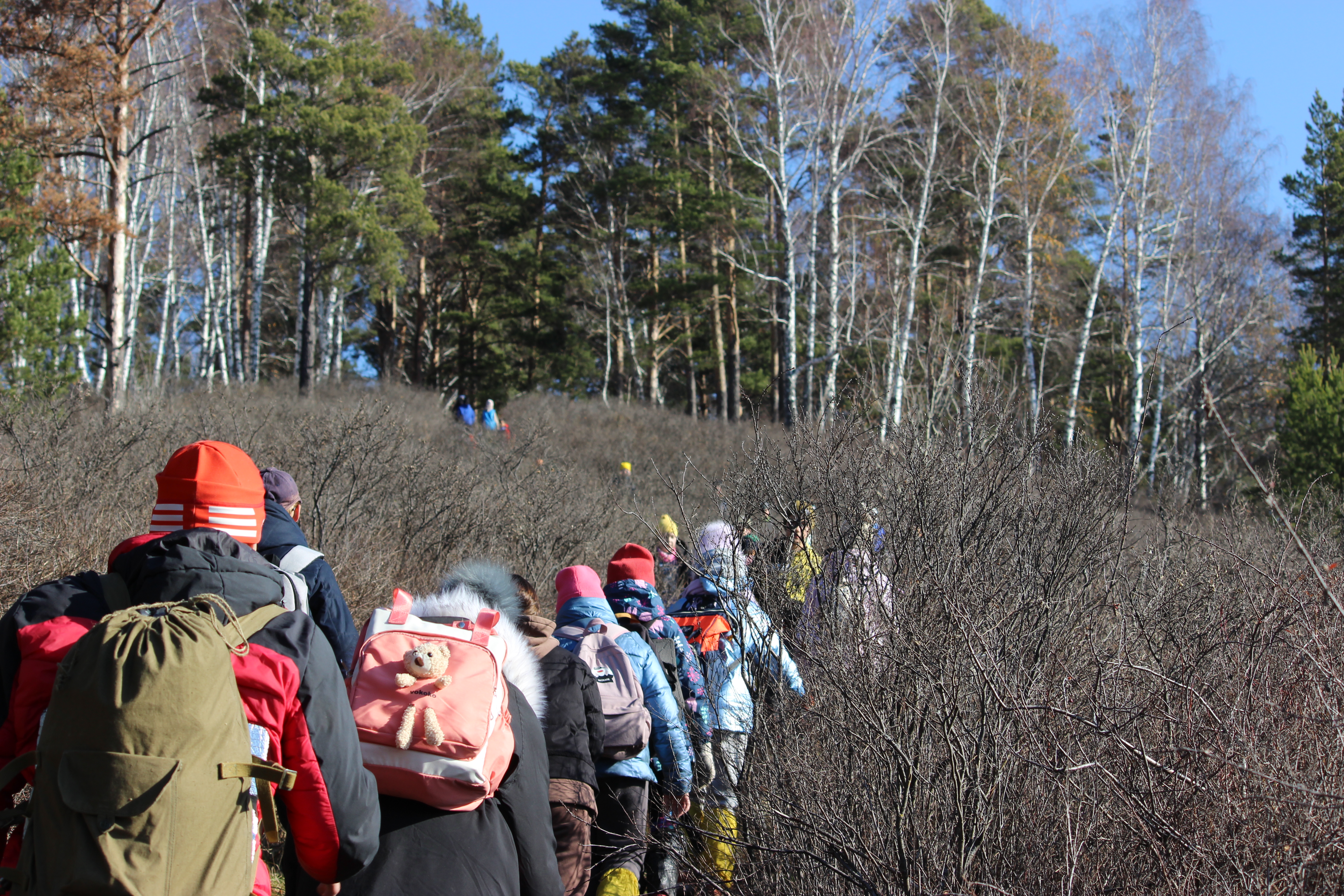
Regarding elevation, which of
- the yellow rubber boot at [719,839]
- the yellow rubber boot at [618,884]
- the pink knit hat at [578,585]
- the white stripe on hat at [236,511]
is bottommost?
the yellow rubber boot at [618,884]

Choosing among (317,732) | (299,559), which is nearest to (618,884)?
(299,559)

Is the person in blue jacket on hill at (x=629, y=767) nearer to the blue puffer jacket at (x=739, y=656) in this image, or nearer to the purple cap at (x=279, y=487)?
the blue puffer jacket at (x=739, y=656)

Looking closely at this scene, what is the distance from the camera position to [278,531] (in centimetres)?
346

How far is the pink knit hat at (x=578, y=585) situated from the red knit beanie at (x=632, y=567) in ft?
1.13

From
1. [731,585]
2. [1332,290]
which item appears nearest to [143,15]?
[731,585]

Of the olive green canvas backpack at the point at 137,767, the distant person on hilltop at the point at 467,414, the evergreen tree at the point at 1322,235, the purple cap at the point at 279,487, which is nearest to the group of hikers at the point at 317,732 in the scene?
the olive green canvas backpack at the point at 137,767

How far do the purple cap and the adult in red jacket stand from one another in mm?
1821

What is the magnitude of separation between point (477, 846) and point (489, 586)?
877 millimetres

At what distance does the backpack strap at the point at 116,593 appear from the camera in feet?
6.24

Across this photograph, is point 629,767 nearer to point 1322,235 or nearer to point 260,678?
point 260,678

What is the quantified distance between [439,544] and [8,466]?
10.7ft

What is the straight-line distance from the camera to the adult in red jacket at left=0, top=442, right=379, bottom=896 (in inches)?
71.0

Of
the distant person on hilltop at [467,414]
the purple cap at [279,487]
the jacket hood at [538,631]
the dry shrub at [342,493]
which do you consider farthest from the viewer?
the distant person on hilltop at [467,414]

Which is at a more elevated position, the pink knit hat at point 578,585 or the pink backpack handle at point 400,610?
the pink backpack handle at point 400,610
